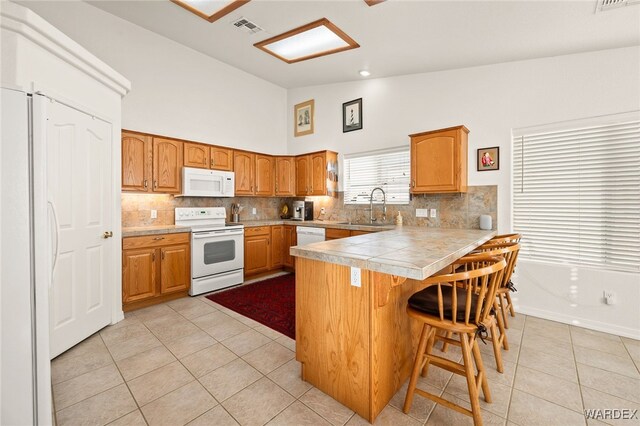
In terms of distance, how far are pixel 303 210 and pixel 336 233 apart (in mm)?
1253

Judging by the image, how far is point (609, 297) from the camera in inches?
109

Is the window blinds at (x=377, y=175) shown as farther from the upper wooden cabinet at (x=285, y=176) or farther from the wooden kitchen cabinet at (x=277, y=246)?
the wooden kitchen cabinet at (x=277, y=246)

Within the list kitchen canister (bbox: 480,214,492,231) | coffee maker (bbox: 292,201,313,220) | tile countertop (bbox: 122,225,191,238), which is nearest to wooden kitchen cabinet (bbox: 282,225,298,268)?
coffee maker (bbox: 292,201,313,220)

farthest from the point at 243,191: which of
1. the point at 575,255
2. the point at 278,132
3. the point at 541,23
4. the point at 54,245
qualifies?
the point at 575,255

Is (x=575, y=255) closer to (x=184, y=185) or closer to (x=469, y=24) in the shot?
(x=469, y=24)

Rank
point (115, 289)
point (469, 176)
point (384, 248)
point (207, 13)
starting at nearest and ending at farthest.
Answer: point (384, 248), point (115, 289), point (207, 13), point (469, 176)

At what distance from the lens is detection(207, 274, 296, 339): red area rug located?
296 cm

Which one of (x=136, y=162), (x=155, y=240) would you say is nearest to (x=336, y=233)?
(x=155, y=240)

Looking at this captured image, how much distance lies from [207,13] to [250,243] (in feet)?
10.1

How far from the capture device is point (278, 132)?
222 inches

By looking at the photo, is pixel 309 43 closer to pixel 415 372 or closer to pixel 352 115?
pixel 352 115

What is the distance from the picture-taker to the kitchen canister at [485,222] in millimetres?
3322

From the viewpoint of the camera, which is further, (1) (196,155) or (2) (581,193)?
(1) (196,155)

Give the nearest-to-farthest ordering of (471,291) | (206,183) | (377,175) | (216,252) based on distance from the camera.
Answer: (471,291), (216,252), (206,183), (377,175)
